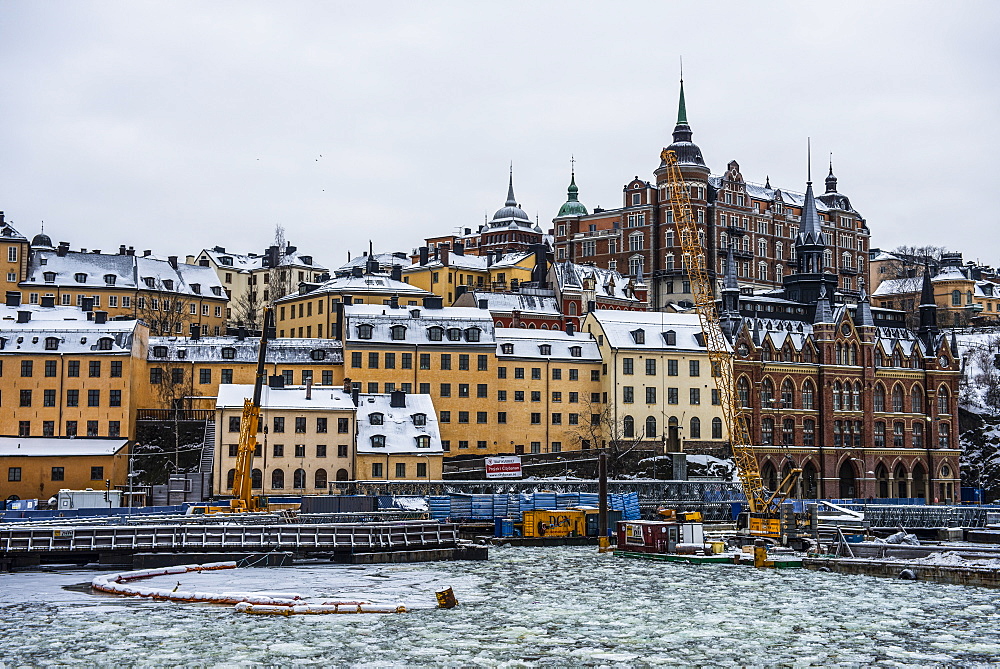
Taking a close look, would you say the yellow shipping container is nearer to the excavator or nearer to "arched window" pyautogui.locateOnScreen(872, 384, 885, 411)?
the excavator

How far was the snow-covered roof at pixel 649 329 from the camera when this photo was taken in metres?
108

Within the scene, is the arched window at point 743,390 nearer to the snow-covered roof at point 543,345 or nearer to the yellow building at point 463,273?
the snow-covered roof at point 543,345

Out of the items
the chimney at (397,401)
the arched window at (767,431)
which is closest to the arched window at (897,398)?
the arched window at (767,431)

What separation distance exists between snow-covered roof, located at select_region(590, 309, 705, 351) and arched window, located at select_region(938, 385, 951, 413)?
27.2 m

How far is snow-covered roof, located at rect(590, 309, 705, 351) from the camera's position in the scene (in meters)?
108

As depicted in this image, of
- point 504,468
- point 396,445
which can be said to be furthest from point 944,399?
point 504,468

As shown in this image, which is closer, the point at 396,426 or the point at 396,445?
the point at 396,445

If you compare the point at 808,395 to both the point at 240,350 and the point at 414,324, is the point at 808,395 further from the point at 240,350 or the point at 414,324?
the point at 240,350

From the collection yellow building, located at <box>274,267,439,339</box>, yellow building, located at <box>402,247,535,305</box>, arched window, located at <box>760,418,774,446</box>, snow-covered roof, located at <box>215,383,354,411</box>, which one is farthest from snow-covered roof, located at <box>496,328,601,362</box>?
yellow building, located at <box>402,247,535,305</box>

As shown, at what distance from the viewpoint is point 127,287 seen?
138 m

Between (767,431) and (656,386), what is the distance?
1321cm

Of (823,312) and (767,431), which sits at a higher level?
(823,312)

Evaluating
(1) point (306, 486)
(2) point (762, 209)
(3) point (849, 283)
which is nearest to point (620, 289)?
(2) point (762, 209)

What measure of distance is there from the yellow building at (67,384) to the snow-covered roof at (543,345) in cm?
3018
